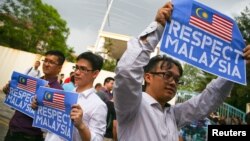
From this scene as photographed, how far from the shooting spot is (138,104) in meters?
2.10

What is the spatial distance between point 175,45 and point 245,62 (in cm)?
50

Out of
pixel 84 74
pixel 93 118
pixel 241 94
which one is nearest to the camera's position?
pixel 93 118

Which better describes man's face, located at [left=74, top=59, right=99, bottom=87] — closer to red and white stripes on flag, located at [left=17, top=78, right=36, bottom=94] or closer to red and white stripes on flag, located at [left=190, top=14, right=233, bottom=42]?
red and white stripes on flag, located at [left=17, top=78, right=36, bottom=94]

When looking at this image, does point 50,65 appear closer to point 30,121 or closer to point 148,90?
point 30,121

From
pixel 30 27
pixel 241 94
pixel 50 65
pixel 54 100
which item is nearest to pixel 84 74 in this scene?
pixel 54 100

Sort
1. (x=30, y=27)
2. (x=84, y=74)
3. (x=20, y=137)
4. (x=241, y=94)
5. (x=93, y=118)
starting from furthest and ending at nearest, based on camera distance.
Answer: (x=30, y=27) < (x=241, y=94) < (x=20, y=137) < (x=84, y=74) < (x=93, y=118)

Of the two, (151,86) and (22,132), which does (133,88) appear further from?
(22,132)

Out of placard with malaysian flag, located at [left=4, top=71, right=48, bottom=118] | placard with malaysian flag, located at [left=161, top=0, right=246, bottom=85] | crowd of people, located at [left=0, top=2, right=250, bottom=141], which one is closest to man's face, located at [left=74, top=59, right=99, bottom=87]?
crowd of people, located at [left=0, top=2, right=250, bottom=141]

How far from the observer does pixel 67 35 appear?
3750cm

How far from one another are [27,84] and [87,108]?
4.15 ft

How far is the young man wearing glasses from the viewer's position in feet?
8.41

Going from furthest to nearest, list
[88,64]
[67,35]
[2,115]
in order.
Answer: [67,35] < [2,115] < [88,64]

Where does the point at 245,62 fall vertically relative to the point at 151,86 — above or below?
above

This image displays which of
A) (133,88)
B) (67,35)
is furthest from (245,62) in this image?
(67,35)
